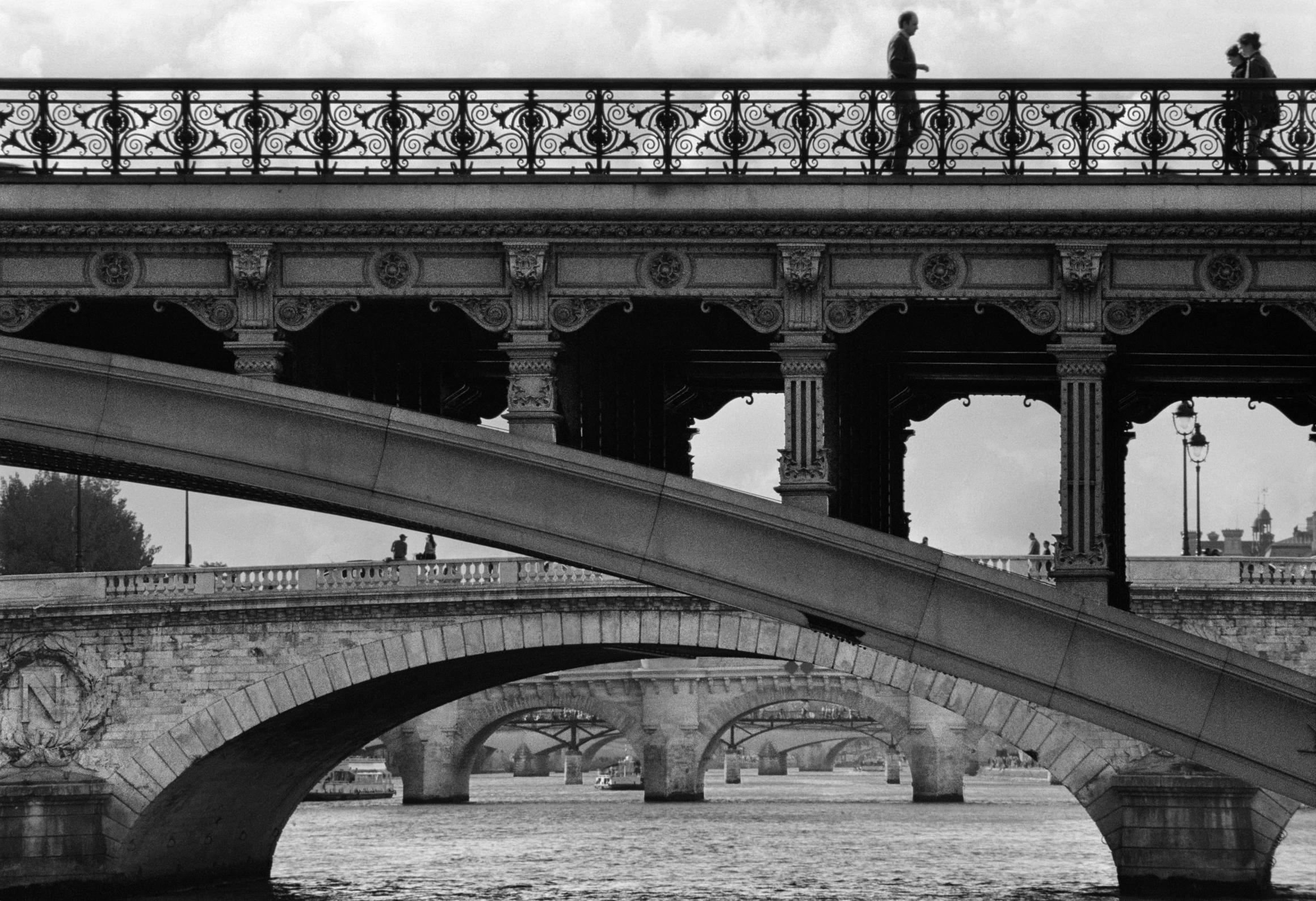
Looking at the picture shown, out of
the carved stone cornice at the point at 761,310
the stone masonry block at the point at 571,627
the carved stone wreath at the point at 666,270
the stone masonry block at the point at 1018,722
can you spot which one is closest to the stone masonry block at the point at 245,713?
the stone masonry block at the point at 571,627

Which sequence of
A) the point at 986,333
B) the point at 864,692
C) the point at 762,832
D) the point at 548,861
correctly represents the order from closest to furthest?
the point at 986,333, the point at 548,861, the point at 762,832, the point at 864,692

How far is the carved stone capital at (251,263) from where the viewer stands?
16969mm

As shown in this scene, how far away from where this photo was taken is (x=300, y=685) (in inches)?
1641

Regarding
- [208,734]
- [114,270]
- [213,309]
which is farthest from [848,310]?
[208,734]

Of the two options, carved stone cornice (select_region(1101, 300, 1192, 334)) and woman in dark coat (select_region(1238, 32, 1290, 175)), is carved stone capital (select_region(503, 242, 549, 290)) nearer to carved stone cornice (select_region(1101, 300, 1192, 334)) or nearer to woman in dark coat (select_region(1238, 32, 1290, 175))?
carved stone cornice (select_region(1101, 300, 1192, 334))

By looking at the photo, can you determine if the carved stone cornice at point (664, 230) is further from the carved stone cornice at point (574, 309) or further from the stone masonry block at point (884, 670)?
the stone masonry block at point (884, 670)

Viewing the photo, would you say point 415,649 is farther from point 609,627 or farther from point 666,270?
point 666,270

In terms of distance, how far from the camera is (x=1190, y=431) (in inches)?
1403

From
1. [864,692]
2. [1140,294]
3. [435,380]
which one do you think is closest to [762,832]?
[864,692]

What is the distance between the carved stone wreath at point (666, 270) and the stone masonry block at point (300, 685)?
2580 centimetres

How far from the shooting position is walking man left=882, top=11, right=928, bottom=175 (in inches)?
672

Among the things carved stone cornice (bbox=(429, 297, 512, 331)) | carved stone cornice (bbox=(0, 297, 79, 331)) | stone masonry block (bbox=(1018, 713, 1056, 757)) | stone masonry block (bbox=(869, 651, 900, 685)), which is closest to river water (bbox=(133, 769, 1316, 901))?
stone masonry block (bbox=(1018, 713, 1056, 757))

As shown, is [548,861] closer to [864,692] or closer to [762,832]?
[762,832]

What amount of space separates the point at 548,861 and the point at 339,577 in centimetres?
813
